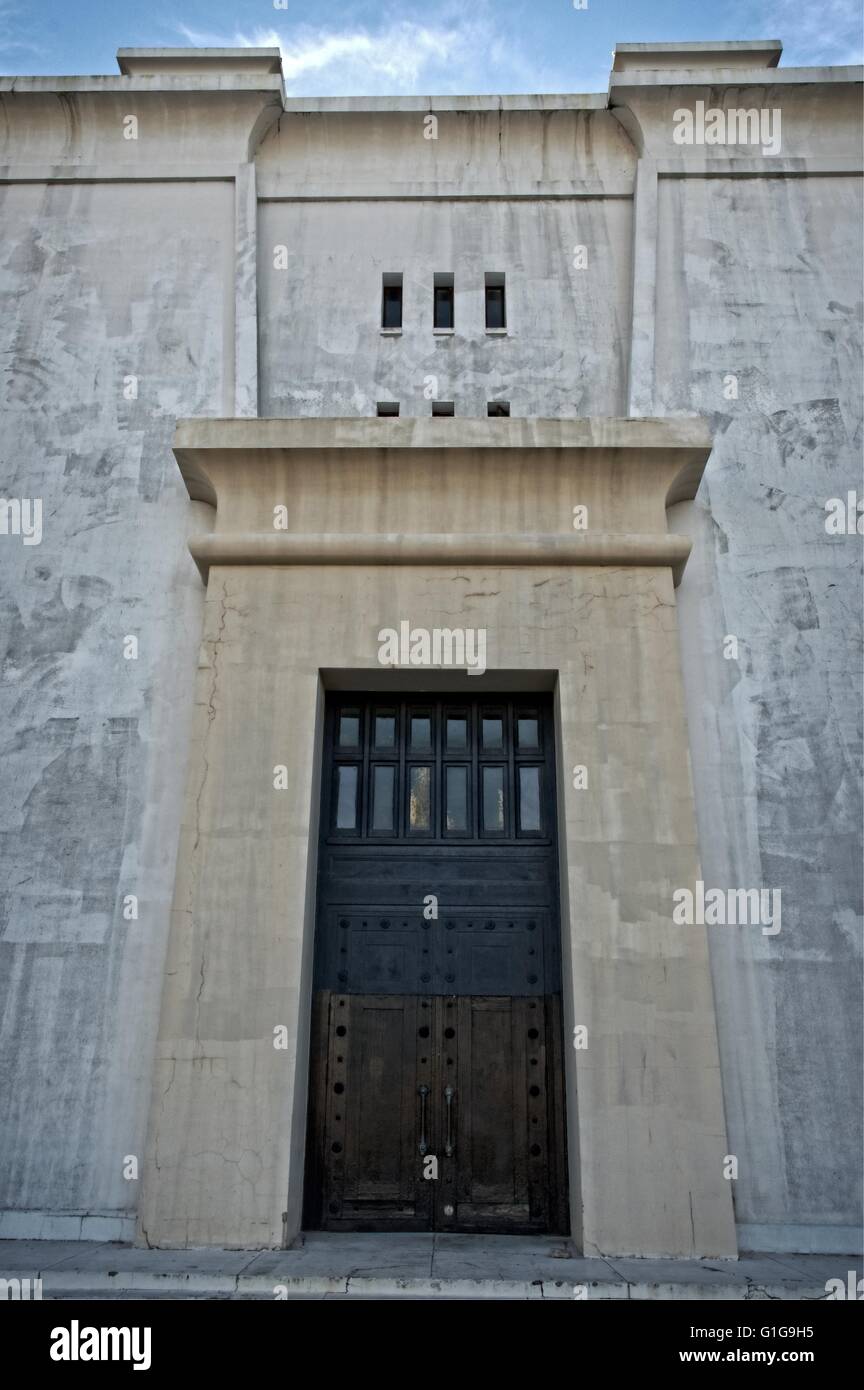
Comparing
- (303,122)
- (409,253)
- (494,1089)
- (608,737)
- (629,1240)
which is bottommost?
(629,1240)

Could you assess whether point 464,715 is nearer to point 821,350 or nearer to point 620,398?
point 620,398

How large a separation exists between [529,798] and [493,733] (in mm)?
757

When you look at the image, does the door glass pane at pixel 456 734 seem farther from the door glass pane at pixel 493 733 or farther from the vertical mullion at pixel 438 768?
the door glass pane at pixel 493 733

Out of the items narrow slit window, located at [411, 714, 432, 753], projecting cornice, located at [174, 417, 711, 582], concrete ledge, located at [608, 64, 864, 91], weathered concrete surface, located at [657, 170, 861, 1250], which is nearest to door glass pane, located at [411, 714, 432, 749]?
narrow slit window, located at [411, 714, 432, 753]

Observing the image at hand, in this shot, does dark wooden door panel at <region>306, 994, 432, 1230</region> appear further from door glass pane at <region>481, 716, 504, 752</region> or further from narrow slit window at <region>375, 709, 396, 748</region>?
door glass pane at <region>481, 716, 504, 752</region>

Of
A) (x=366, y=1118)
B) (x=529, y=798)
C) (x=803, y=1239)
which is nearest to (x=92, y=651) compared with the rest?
(x=529, y=798)

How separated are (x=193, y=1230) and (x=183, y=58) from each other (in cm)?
1374

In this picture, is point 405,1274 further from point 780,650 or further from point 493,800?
point 780,650

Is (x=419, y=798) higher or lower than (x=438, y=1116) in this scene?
higher

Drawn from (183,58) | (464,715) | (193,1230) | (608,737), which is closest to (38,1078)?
(193,1230)

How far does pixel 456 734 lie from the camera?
1084 centimetres

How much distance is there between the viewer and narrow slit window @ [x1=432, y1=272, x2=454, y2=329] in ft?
42.0

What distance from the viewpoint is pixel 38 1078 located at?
9.59 meters

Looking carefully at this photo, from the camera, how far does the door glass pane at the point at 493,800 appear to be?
1060 centimetres
